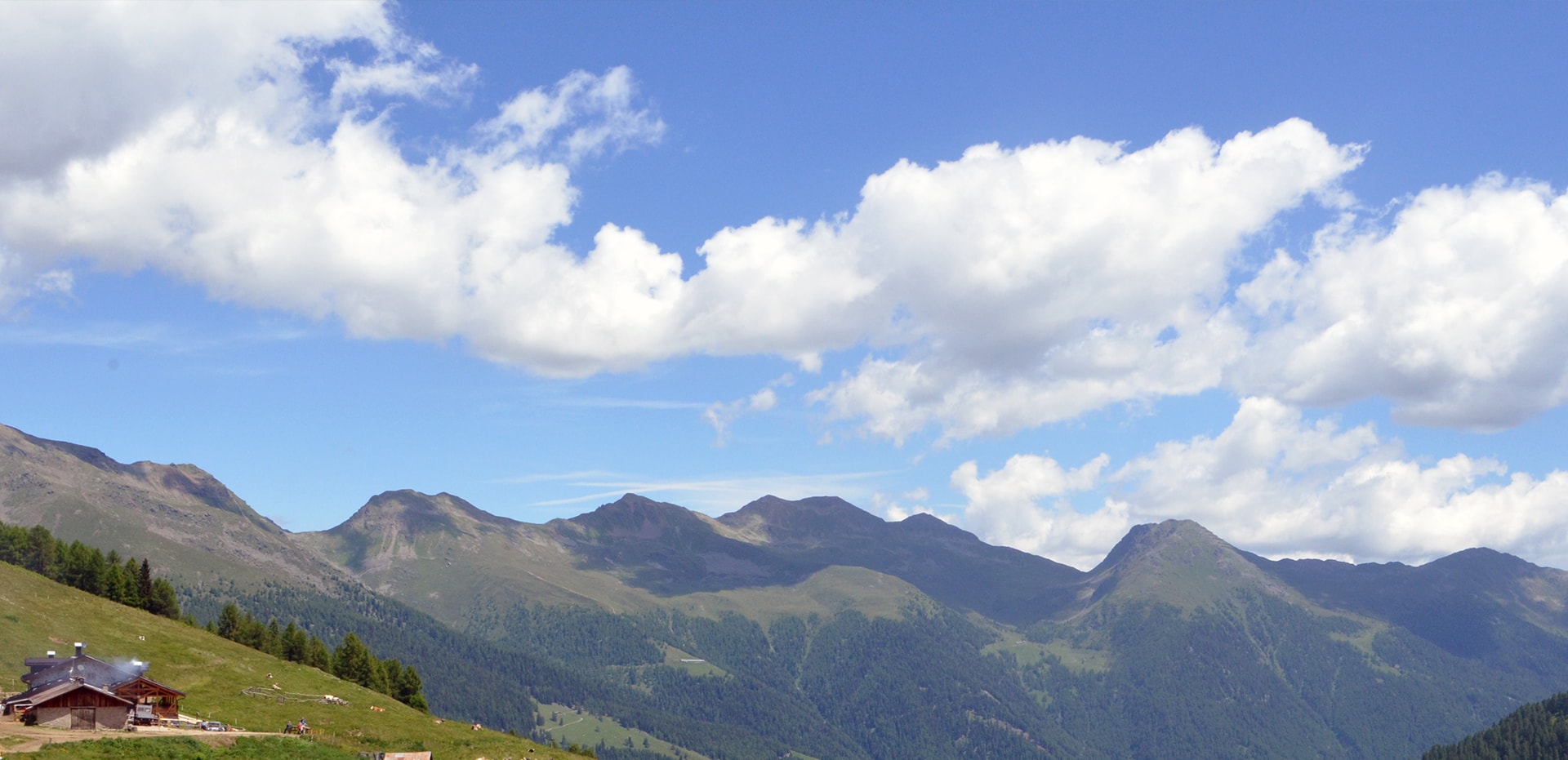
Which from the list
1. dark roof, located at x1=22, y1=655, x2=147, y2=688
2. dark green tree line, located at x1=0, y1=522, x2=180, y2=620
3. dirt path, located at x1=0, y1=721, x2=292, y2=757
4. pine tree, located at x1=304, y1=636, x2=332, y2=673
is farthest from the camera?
dark green tree line, located at x1=0, y1=522, x2=180, y2=620

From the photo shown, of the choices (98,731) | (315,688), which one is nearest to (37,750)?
(98,731)

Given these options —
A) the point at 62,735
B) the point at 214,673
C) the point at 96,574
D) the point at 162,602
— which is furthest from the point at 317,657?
the point at 62,735

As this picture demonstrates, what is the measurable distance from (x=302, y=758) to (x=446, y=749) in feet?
60.1

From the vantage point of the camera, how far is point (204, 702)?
108m

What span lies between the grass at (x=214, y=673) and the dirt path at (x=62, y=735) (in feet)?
17.7

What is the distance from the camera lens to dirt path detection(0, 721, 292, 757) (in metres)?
75.6

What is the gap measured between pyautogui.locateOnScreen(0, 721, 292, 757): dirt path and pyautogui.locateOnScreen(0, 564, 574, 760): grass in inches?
212

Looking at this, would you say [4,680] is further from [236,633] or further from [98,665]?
[236,633]

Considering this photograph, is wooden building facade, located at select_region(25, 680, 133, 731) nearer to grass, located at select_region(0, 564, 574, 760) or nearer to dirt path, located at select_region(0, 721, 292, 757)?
dirt path, located at select_region(0, 721, 292, 757)

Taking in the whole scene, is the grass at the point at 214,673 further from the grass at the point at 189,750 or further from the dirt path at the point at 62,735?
the dirt path at the point at 62,735

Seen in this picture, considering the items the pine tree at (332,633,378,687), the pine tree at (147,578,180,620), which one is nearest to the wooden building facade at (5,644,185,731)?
the pine tree at (332,633,378,687)

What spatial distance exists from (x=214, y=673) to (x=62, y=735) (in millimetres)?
37790

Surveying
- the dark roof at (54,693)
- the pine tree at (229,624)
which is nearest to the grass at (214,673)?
the pine tree at (229,624)

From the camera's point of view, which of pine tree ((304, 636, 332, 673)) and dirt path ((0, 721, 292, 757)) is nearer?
dirt path ((0, 721, 292, 757))
